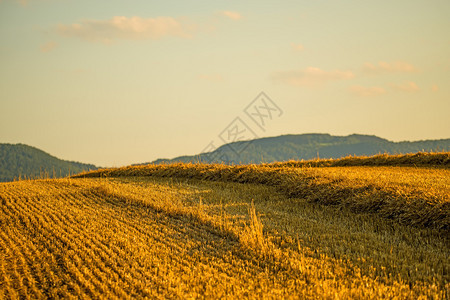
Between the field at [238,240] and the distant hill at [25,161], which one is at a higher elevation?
the distant hill at [25,161]

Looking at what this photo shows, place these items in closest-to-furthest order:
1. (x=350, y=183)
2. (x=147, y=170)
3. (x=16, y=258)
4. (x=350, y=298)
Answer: (x=350, y=298) → (x=16, y=258) → (x=350, y=183) → (x=147, y=170)

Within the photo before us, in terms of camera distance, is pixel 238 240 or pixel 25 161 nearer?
pixel 238 240

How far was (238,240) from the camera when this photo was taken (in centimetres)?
942

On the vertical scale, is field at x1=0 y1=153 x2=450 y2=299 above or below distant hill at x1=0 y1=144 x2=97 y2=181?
below

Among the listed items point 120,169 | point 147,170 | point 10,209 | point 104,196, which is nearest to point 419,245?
point 104,196

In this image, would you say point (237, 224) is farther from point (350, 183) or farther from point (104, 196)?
point (104, 196)

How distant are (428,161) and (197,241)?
14554 millimetres

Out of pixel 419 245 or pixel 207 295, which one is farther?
pixel 419 245

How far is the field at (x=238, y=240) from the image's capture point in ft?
23.1

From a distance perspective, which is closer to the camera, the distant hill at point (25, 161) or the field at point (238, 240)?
the field at point (238, 240)

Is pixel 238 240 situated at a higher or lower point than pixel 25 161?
lower

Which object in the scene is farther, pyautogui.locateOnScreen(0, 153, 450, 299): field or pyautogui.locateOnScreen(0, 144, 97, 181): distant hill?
pyautogui.locateOnScreen(0, 144, 97, 181): distant hill

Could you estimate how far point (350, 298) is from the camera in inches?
246

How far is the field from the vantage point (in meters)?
7.03
